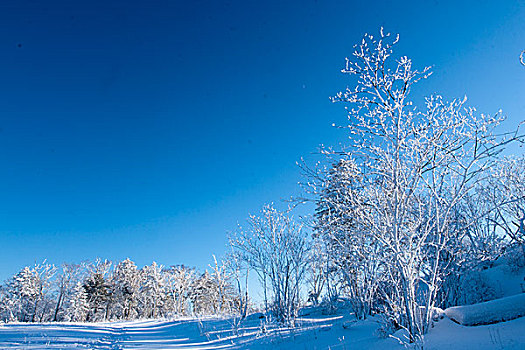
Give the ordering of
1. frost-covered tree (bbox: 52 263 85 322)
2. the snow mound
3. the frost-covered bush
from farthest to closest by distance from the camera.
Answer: frost-covered tree (bbox: 52 263 85 322) < the frost-covered bush < the snow mound

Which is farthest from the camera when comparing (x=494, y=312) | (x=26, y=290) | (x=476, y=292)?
(x=26, y=290)

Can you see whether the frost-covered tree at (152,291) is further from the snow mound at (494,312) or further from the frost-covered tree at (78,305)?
the snow mound at (494,312)

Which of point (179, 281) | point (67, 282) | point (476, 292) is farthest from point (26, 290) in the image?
point (476, 292)

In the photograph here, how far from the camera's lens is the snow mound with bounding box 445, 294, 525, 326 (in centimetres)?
451

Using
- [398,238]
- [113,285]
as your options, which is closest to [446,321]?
[398,238]

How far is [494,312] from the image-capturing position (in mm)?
4621

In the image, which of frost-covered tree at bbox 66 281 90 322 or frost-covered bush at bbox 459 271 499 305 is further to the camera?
frost-covered tree at bbox 66 281 90 322

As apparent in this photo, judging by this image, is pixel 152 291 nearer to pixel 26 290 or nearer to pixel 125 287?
pixel 125 287

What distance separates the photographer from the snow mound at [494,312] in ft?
14.8

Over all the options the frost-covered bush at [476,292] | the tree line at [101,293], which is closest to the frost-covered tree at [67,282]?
the tree line at [101,293]

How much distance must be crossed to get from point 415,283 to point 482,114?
9.74 feet

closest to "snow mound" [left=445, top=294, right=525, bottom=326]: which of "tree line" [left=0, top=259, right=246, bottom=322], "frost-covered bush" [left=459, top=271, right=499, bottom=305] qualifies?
"frost-covered bush" [left=459, top=271, right=499, bottom=305]

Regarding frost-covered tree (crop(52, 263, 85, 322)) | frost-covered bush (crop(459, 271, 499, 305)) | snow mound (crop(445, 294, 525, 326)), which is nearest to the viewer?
snow mound (crop(445, 294, 525, 326))

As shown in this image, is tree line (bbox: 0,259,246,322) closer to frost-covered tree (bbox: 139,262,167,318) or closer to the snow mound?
frost-covered tree (bbox: 139,262,167,318)
